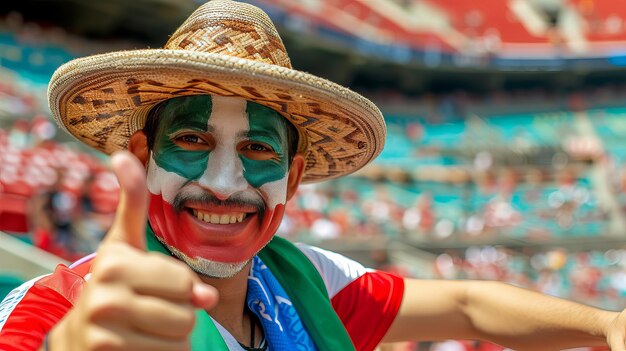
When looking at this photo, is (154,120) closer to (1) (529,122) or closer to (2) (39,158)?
(2) (39,158)

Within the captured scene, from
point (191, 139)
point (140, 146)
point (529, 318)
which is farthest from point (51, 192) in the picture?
point (529, 318)

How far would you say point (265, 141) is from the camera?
155cm

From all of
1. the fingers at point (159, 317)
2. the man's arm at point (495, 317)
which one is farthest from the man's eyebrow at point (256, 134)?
the fingers at point (159, 317)

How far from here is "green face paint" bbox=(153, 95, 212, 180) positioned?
1486mm

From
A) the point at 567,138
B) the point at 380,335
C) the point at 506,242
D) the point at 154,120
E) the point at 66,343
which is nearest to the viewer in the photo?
the point at 66,343

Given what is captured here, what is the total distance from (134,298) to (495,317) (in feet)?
4.09

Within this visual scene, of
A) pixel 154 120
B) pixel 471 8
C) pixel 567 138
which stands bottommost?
pixel 154 120

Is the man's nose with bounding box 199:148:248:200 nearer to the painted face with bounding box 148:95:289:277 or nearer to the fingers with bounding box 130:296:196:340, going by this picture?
the painted face with bounding box 148:95:289:277

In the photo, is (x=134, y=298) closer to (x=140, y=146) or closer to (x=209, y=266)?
(x=209, y=266)

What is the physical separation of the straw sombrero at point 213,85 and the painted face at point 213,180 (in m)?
0.04

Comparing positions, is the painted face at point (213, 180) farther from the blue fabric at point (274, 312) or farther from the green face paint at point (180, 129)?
the blue fabric at point (274, 312)

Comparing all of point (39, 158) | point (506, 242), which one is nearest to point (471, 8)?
point (506, 242)

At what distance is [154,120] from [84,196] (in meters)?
4.51

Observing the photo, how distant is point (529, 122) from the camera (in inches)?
666
